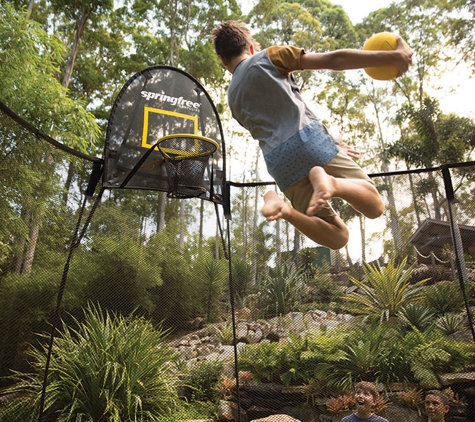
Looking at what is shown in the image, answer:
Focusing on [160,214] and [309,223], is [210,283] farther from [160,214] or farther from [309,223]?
[309,223]

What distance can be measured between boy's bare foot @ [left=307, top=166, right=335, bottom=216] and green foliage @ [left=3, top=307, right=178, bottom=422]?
7.48 feet

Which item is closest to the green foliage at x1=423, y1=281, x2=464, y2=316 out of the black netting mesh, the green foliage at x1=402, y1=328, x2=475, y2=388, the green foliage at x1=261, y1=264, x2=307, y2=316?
the black netting mesh

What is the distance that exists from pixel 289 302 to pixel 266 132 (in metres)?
2.91

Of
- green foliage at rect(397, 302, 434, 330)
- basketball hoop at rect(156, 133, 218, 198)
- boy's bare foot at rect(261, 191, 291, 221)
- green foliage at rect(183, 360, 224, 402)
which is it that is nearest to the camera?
boy's bare foot at rect(261, 191, 291, 221)

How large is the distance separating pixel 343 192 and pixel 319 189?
12cm

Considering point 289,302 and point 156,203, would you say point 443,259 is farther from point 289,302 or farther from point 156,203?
point 156,203

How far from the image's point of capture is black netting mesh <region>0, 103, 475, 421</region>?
2936 mm

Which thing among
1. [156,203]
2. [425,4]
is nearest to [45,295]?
[156,203]

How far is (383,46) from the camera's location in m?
1.23

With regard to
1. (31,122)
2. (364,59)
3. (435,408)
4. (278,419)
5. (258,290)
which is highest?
(31,122)

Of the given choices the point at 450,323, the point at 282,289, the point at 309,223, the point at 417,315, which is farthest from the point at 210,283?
the point at 309,223

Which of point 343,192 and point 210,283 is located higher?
point 210,283

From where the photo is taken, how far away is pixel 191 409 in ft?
10.7

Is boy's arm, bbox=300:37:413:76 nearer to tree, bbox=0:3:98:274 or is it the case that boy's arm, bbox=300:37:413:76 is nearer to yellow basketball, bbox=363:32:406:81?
yellow basketball, bbox=363:32:406:81
